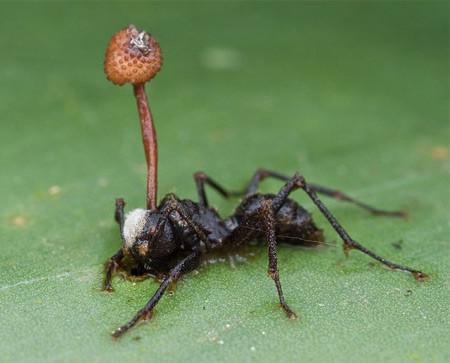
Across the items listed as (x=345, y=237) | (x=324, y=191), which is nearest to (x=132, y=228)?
(x=345, y=237)

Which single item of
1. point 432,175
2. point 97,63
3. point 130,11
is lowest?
point 432,175

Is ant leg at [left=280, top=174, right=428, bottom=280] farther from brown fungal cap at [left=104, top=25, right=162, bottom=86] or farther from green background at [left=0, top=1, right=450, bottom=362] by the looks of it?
brown fungal cap at [left=104, top=25, right=162, bottom=86]

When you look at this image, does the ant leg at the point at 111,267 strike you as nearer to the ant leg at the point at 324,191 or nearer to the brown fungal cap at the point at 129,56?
the brown fungal cap at the point at 129,56

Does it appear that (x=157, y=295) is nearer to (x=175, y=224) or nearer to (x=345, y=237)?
(x=175, y=224)

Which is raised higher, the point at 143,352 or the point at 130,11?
the point at 130,11

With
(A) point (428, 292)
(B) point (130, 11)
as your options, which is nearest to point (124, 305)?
(A) point (428, 292)

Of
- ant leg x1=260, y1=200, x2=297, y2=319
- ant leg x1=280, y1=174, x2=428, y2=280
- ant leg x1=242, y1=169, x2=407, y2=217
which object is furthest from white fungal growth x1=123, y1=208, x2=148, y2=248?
ant leg x1=242, y1=169, x2=407, y2=217

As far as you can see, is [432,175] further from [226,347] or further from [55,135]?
[55,135]
